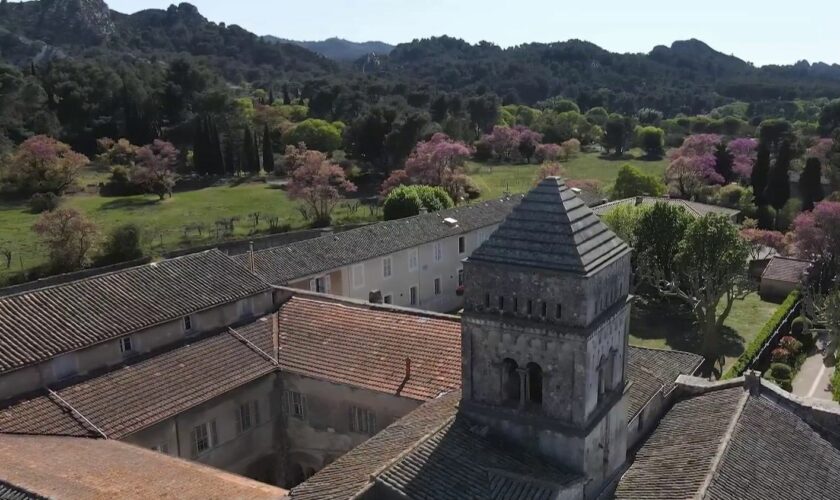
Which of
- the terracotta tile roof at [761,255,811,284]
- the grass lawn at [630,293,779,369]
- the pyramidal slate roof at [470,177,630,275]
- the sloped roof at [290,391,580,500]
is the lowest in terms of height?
the grass lawn at [630,293,779,369]

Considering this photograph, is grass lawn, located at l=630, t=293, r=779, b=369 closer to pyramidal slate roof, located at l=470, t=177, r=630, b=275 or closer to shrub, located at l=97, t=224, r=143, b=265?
pyramidal slate roof, located at l=470, t=177, r=630, b=275

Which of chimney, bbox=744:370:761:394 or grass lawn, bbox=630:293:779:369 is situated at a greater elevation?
chimney, bbox=744:370:761:394

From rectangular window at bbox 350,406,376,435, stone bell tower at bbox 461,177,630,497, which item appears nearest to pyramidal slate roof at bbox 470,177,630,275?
stone bell tower at bbox 461,177,630,497

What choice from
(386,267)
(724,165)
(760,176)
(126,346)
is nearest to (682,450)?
(126,346)

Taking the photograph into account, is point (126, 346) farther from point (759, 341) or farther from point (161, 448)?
point (759, 341)

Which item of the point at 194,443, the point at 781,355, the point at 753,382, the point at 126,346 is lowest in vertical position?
the point at 781,355

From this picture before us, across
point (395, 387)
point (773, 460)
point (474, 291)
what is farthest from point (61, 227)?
point (773, 460)

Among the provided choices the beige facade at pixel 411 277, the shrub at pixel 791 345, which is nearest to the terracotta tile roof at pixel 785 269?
the shrub at pixel 791 345
